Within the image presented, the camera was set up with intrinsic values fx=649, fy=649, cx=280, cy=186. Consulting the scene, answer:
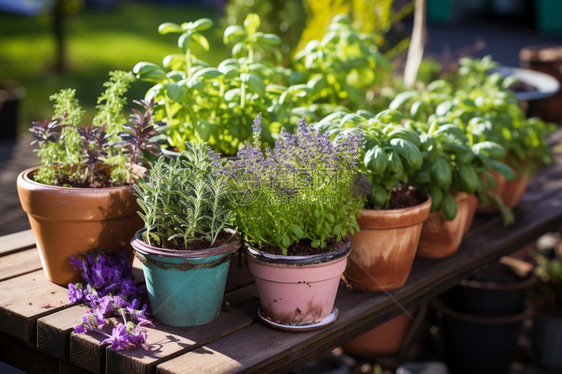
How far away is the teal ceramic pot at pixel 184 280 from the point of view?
1423 millimetres

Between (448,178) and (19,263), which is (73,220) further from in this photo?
(448,178)

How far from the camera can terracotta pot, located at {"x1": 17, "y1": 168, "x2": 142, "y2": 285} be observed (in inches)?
62.2

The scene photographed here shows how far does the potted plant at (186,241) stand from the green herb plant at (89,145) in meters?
0.24

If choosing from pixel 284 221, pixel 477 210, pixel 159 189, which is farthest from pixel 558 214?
pixel 159 189

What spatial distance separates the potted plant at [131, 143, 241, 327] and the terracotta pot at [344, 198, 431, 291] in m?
0.39

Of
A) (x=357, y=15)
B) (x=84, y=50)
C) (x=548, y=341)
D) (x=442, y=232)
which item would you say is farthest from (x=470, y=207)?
(x=84, y=50)

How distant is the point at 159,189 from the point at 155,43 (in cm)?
897

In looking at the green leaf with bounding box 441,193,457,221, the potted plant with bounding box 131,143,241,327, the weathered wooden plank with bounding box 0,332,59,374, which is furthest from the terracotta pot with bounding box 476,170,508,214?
the weathered wooden plank with bounding box 0,332,59,374

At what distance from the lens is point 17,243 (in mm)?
1965

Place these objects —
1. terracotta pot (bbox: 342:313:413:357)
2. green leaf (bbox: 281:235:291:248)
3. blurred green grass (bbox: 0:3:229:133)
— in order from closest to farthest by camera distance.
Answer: green leaf (bbox: 281:235:291:248) < terracotta pot (bbox: 342:313:413:357) < blurred green grass (bbox: 0:3:229:133)

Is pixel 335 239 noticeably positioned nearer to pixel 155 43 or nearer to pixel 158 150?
pixel 158 150

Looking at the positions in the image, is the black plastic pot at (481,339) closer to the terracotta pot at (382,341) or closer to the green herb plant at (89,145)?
the terracotta pot at (382,341)

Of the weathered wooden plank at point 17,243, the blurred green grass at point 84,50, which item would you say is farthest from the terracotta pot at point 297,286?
the blurred green grass at point 84,50

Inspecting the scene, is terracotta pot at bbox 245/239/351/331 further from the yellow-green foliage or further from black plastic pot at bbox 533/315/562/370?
the yellow-green foliage
